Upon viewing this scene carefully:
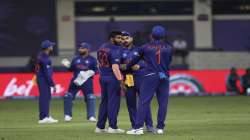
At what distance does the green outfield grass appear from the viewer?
731 inches

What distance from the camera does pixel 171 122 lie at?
75.6 feet

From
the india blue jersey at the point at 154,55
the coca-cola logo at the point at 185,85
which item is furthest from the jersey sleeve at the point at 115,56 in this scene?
the coca-cola logo at the point at 185,85

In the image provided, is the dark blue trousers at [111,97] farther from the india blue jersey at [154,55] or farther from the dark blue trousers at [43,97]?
the dark blue trousers at [43,97]

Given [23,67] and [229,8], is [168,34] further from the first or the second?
[23,67]

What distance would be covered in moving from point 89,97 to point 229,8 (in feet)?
86.9

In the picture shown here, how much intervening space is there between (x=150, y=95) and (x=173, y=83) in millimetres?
18892

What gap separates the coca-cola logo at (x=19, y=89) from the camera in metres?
37.1

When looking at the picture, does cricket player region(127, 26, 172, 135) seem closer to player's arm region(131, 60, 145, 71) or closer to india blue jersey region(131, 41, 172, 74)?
india blue jersey region(131, 41, 172, 74)

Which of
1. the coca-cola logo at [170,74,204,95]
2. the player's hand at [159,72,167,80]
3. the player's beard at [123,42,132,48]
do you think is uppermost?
the player's beard at [123,42,132,48]

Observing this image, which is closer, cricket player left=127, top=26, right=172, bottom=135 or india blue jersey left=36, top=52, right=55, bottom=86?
cricket player left=127, top=26, right=172, bottom=135

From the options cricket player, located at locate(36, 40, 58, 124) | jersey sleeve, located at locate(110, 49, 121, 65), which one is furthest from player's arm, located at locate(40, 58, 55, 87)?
jersey sleeve, located at locate(110, 49, 121, 65)

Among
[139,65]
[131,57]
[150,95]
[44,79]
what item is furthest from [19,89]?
[150,95]

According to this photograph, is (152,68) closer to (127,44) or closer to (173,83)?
(127,44)

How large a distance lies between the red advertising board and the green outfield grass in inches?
95.3
